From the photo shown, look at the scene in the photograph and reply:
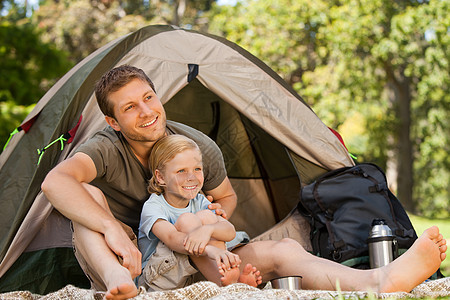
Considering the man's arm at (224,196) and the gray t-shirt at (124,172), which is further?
the man's arm at (224,196)

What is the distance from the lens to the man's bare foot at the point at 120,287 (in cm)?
178

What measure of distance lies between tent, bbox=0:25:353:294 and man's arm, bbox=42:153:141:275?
Result: 58 centimetres

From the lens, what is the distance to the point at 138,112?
92.0 inches

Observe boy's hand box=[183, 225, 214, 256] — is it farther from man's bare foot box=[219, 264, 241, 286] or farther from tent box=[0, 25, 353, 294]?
tent box=[0, 25, 353, 294]

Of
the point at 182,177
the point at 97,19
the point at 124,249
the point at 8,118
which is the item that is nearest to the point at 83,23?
the point at 97,19

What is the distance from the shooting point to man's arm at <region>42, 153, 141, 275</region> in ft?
6.47

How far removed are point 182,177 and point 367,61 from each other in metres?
9.68

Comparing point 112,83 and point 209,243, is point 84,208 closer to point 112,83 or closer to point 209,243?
point 209,243

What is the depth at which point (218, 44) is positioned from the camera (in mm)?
3230

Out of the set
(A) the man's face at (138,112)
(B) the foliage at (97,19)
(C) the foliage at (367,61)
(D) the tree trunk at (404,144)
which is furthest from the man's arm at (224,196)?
(B) the foliage at (97,19)

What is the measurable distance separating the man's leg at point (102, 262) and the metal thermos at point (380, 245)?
1148mm

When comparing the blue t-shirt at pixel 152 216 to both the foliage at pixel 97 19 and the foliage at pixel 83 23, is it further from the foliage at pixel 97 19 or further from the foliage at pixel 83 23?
the foliage at pixel 83 23

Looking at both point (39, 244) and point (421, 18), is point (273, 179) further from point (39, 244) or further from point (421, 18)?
point (421, 18)

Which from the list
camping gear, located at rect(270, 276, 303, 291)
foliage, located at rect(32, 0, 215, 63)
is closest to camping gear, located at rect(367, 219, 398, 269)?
camping gear, located at rect(270, 276, 303, 291)
